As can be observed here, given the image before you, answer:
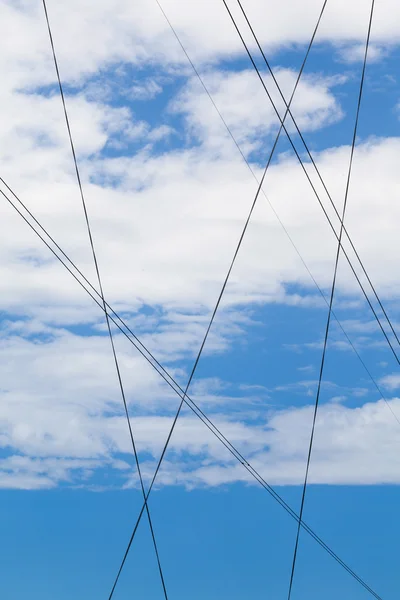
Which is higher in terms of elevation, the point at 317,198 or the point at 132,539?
the point at 317,198

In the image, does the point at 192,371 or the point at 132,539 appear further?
the point at 192,371

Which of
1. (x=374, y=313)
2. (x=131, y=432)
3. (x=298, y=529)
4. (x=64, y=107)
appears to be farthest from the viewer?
(x=374, y=313)

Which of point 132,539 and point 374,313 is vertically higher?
point 374,313

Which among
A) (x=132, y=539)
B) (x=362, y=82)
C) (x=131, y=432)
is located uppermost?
(x=362, y=82)

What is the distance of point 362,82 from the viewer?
15766 millimetres

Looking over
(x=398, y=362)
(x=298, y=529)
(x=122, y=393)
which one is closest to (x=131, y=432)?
(x=122, y=393)

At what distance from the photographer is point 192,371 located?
14375 millimetres

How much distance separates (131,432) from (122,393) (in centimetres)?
48

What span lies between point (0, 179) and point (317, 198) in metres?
4.38

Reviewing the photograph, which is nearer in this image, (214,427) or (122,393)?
(122,393)

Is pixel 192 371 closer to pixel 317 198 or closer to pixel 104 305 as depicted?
pixel 104 305

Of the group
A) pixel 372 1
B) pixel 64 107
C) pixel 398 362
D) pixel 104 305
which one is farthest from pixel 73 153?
pixel 398 362

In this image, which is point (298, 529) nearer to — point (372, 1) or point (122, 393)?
point (122, 393)

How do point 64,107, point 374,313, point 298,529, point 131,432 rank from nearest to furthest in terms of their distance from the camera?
point 131,432 → point 64,107 → point 298,529 → point 374,313
